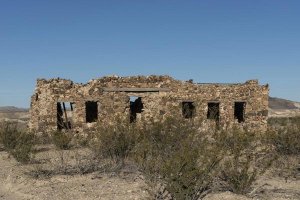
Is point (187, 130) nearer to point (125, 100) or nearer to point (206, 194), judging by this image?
point (206, 194)

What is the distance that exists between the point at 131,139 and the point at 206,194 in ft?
14.2

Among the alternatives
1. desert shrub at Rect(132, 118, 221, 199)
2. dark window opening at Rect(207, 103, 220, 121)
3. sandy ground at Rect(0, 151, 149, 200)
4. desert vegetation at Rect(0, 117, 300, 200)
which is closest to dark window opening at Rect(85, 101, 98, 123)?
dark window opening at Rect(207, 103, 220, 121)

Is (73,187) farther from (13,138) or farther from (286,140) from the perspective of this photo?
(13,138)

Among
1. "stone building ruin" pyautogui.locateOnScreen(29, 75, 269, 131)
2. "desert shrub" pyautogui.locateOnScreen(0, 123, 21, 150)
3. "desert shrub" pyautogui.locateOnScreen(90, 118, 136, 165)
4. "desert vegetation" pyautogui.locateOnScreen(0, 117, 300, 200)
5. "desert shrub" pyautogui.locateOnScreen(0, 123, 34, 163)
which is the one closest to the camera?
"desert vegetation" pyautogui.locateOnScreen(0, 117, 300, 200)

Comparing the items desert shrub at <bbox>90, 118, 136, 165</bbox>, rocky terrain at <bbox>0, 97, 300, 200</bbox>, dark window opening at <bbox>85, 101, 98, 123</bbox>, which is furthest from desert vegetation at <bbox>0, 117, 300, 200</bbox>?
dark window opening at <bbox>85, 101, 98, 123</bbox>

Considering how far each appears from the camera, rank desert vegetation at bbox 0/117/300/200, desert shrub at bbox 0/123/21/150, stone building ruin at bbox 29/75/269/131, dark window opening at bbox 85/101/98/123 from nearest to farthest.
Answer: desert vegetation at bbox 0/117/300/200 < desert shrub at bbox 0/123/21/150 < stone building ruin at bbox 29/75/269/131 < dark window opening at bbox 85/101/98/123

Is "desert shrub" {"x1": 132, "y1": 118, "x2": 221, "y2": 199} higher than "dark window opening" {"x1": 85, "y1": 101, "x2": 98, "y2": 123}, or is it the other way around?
"dark window opening" {"x1": 85, "y1": 101, "x2": 98, "y2": 123}

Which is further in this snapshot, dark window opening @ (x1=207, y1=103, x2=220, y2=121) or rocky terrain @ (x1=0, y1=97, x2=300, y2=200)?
dark window opening @ (x1=207, y1=103, x2=220, y2=121)

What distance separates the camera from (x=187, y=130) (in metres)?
12.7

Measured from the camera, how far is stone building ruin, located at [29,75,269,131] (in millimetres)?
18688

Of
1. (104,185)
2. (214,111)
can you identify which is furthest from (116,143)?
(214,111)

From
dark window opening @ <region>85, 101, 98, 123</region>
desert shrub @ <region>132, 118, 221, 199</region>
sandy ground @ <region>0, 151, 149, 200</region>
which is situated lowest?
sandy ground @ <region>0, 151, 149, 200</region>

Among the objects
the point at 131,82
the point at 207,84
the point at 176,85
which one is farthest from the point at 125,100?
the point at 207,84

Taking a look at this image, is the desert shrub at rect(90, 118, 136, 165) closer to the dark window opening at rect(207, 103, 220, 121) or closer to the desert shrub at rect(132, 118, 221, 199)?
the desert shrub at rect(132, 118, 221, 199)
